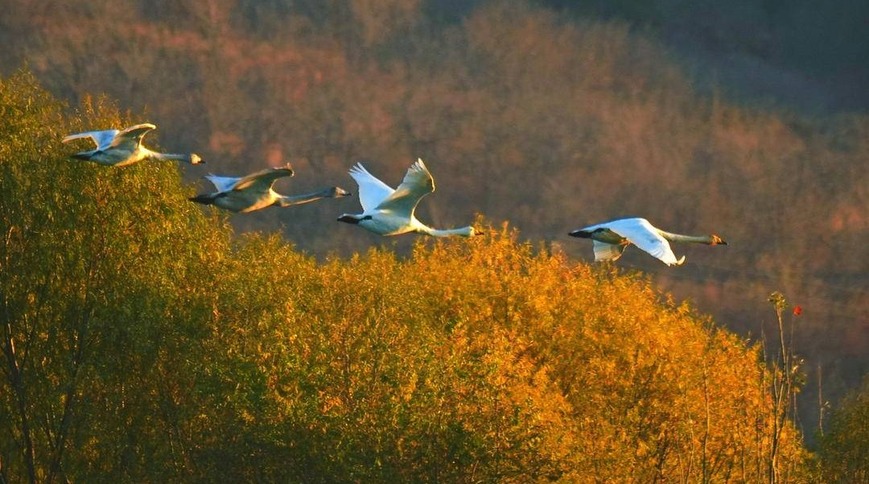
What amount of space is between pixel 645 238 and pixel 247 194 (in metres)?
6.33

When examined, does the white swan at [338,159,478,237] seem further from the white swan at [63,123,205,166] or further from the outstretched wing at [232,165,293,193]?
the white swan at [63,123,205,166]

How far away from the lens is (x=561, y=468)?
123ft

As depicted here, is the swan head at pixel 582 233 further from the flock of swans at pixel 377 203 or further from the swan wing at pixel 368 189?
the swan wing at pixel 368 189

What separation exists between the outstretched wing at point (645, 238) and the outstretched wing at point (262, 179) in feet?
15.8

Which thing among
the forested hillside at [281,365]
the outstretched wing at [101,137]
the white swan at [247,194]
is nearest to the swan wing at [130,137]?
the outstretched wing at [101,137]

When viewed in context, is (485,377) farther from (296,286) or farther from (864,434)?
(864,434)

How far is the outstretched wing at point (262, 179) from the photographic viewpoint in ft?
72.5

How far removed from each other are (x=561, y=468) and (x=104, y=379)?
549 inches

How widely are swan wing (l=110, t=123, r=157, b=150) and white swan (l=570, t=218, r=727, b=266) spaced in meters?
6.97

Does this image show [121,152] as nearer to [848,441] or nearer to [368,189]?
[368,189]

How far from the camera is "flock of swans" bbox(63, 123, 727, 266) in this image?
73.5ft

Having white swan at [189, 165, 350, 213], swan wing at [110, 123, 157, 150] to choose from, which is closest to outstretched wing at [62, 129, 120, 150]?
swan wing at [110, 123, 157, 150]

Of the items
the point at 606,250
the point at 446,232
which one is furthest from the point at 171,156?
the point at 606,250

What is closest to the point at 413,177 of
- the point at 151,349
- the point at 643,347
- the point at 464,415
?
the point at 464,415
